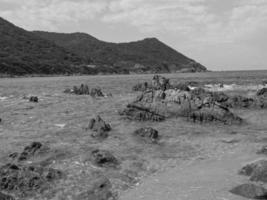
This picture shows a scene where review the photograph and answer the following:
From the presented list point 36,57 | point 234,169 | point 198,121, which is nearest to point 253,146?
point 234,169

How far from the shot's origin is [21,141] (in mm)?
15906

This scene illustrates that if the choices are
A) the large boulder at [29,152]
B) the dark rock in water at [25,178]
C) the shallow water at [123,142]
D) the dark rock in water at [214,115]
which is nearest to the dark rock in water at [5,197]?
the dark rock in water at [25,178]

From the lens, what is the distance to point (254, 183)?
391 inches

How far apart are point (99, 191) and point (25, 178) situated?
2.54m

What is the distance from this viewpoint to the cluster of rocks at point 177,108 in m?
22.0

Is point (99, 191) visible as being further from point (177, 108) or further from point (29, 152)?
point (177, 108)

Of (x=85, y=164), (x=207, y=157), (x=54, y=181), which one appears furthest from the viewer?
(x=207, y=157)

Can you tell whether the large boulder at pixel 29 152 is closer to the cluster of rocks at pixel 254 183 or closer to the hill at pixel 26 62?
the cluster of rocks at pixel 254 183

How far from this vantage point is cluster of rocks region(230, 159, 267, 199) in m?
8.73

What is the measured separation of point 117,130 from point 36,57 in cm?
17994

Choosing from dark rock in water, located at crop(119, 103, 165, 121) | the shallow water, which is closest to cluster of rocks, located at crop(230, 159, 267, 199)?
the shallow water

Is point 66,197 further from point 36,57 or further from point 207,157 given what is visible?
point 36,57

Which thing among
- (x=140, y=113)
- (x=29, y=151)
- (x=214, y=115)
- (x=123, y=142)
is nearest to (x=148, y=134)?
(x=123, y=142)

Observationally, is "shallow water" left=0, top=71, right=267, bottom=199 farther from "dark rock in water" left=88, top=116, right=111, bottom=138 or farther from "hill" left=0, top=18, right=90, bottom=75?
"hill" left=0, top=18, right=90, bottom=75
